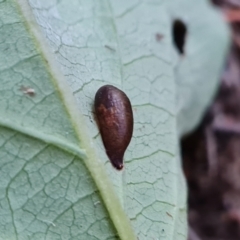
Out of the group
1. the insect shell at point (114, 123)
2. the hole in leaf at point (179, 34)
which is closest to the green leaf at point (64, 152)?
the insect shell at point (114, 123)

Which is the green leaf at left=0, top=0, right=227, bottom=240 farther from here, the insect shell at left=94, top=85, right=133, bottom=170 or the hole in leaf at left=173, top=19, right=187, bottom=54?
the hole in leaf at left=173, top=19, right=187, bottom=54

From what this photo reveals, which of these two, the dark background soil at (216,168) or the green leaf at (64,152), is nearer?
the green leaf at (64,152)

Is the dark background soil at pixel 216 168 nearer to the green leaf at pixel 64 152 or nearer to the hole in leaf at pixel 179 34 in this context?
the hole in leaf at pixel 179 34

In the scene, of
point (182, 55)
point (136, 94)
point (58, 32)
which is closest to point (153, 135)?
point (136, 94)

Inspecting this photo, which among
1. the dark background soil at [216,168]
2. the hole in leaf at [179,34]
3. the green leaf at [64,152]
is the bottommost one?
the dark background soil at [216,168]

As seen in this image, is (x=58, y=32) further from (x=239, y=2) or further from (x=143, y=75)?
(x=239, y=2)

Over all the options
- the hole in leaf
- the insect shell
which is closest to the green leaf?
the insect shell
